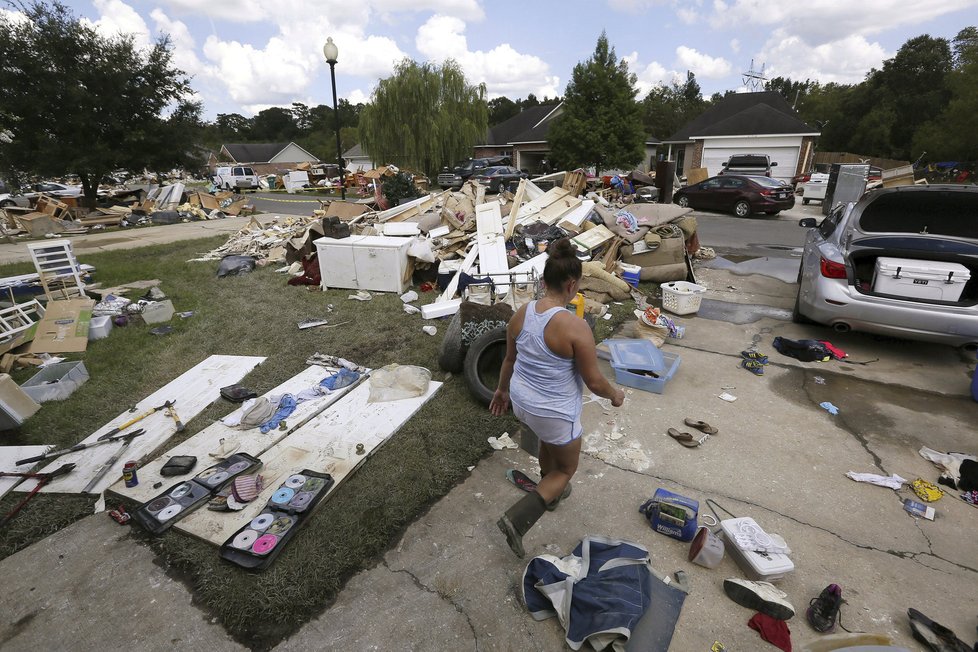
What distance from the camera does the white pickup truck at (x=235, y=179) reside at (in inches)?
1265

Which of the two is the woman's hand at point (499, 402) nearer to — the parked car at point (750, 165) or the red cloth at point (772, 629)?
the red cloth at point (772, 629)

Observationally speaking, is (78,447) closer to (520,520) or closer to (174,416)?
(174,416)

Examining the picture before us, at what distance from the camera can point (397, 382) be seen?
4.25 m

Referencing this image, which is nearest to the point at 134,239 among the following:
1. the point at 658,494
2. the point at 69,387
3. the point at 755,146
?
the point at 69,387

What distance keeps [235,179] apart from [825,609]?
125 ft

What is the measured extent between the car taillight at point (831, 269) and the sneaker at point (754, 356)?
1.03 meters

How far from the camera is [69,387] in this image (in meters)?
4.34

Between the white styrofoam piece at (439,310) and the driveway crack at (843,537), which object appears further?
the white styrofoam piece at (439,310)

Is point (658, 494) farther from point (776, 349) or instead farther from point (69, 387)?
point (69, 387)

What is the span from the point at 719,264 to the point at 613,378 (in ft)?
18.6

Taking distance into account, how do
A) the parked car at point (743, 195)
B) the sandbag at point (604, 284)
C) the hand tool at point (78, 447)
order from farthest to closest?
the parked car at point (743, 195) < the sandbag at point (604, 284) < the hand tool at point (78, 447)

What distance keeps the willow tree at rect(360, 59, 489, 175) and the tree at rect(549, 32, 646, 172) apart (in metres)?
6.73

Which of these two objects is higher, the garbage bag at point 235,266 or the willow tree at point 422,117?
the willow tree at point 422,117

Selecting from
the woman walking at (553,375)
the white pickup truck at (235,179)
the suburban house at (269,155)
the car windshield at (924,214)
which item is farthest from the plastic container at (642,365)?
the suburban house at (269,155)
